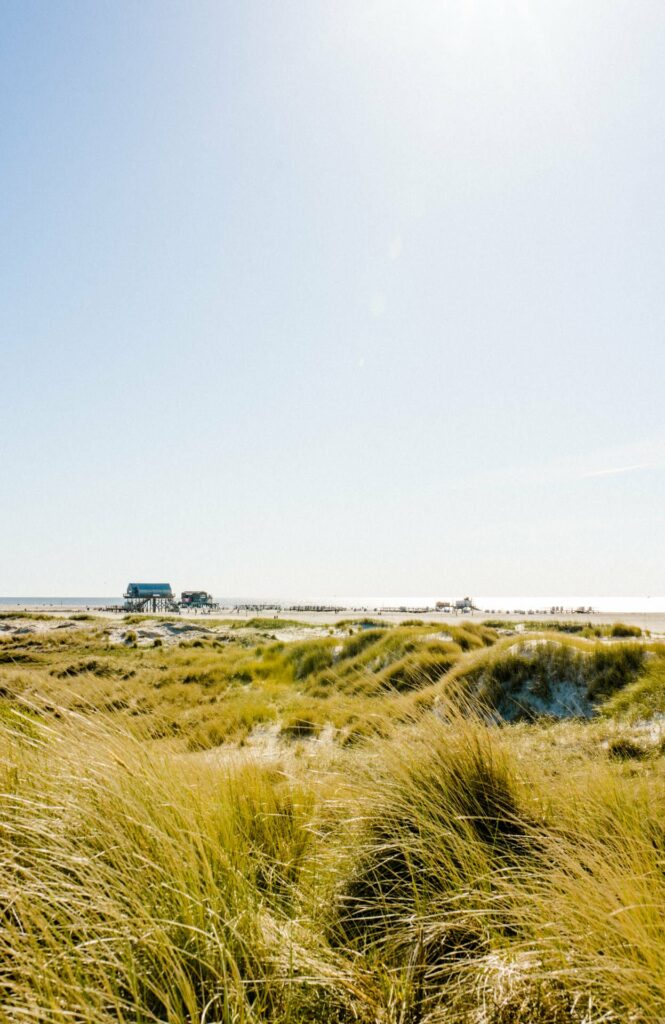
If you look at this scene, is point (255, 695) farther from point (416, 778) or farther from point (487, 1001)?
point (487, 1001)

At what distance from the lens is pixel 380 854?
8.38 ft

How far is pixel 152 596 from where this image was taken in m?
63.1

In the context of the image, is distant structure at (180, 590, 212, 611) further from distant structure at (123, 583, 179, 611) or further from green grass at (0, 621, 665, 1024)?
green grass at (0, 621, 665, 1024)

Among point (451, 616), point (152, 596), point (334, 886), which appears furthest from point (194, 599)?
point (334, 886)

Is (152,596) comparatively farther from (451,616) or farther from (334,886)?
(334,886)

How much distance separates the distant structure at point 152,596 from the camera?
62.9m

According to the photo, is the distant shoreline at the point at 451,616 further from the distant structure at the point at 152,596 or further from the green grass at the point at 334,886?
the green grass at the point at 334,886

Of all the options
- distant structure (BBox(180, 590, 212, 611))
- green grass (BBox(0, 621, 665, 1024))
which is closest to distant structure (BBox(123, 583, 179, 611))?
distant structure (BBox(180, 590, 212, 611))

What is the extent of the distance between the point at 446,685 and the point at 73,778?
6.73 m

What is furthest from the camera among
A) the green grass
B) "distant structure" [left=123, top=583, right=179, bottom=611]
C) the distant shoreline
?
"distant structure" [left=123, top=583, right=179, bottom=611]

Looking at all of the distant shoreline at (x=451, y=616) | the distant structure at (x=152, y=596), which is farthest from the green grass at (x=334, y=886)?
the distant structure at (x=152, y=596)

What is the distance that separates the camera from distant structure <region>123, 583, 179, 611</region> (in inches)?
2478

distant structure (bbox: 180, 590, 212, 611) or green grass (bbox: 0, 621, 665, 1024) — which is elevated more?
green grass (bbox: 0, 621, 665, 1024)

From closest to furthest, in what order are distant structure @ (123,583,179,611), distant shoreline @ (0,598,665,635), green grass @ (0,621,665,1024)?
green grass @ (0,621,665,1024), distant shoreline @ (0,598,665,635), distant structure @ (123,583,179,611)
